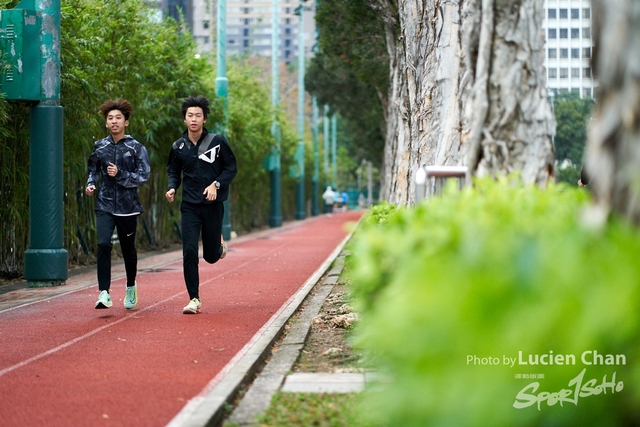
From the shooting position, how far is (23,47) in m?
13.1

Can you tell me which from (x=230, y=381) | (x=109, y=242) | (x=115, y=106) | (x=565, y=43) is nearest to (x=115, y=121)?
(x=115, y=106)

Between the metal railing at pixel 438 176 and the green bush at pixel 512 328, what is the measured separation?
7.52 ft

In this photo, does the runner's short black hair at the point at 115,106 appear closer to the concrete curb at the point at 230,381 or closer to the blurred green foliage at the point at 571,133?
the concrete curb at the point at 230,381

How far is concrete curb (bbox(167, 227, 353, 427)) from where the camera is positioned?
5.05 meters

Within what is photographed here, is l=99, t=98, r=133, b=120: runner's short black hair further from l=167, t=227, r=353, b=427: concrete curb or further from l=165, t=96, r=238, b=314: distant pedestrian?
l=167, t=227, r=353, b=427: concrete curb

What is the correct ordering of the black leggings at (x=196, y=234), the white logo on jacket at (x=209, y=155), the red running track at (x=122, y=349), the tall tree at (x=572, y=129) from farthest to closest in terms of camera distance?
1. the tall tree at (x=572, y=129)
2. the white logo on jacket at (x=209, y=155)
3. the black leggings at (x=196, y=234)
4. the red running track at (x=122, y=349)

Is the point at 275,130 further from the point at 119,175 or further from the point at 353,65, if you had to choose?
the point at 119,175

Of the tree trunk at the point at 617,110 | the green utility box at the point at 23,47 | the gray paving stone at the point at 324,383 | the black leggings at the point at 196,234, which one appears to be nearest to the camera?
the tree trunk at the point at 617,110

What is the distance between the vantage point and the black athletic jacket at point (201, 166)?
10086 millimetres

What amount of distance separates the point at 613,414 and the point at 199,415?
105 inches

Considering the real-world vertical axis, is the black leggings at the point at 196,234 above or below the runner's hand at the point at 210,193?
below

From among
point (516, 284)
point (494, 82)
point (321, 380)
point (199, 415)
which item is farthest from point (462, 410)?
point (321, 380)

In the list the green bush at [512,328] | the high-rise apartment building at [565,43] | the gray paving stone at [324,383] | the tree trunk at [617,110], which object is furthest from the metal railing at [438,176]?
the high-rise apartment building at [565,43]

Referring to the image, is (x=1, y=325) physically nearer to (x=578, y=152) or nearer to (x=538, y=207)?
(x=538, y=207)
